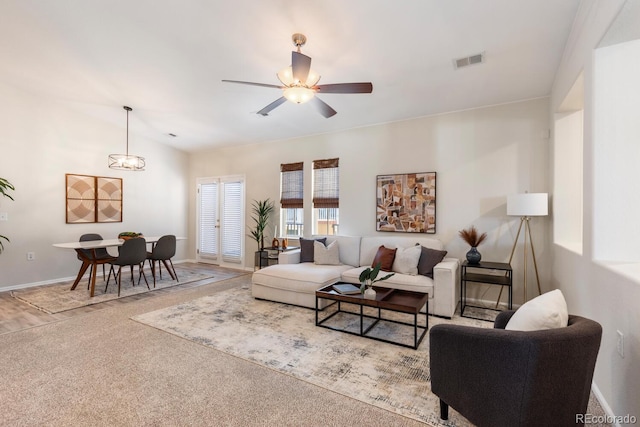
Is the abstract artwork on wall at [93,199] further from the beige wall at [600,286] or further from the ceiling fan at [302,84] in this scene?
the beige wall at [600,286]

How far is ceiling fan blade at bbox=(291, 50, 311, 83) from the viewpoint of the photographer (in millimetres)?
2465

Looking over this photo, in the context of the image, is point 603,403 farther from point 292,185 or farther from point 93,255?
point 93,255

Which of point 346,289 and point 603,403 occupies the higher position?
point 346,289

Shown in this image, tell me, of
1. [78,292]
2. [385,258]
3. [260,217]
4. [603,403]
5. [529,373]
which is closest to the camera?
[529,373]

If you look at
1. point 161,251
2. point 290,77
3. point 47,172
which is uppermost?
point 290,77

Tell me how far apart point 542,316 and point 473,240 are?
2.63m

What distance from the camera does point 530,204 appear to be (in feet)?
11.3

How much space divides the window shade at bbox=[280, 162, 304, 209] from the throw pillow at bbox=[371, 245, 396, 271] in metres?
2.15

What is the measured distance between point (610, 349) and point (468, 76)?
2952mm

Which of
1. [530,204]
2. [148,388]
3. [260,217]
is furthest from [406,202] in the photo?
[148,388]

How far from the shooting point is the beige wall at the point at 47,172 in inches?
198

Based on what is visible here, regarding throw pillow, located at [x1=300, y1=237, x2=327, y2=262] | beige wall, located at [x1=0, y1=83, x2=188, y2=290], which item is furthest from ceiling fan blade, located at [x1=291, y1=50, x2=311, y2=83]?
→ beige wall, located at [x1=0, y1=83, x2=188, y2=290]

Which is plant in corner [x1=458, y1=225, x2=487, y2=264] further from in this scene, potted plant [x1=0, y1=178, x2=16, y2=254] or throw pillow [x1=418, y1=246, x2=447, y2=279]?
potted plant [x1=0, y1=178, x2=16, y2=254]

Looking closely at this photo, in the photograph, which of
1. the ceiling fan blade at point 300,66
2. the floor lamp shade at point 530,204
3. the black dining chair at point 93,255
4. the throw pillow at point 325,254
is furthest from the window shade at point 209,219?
the floor lamp shade at point 530,204
